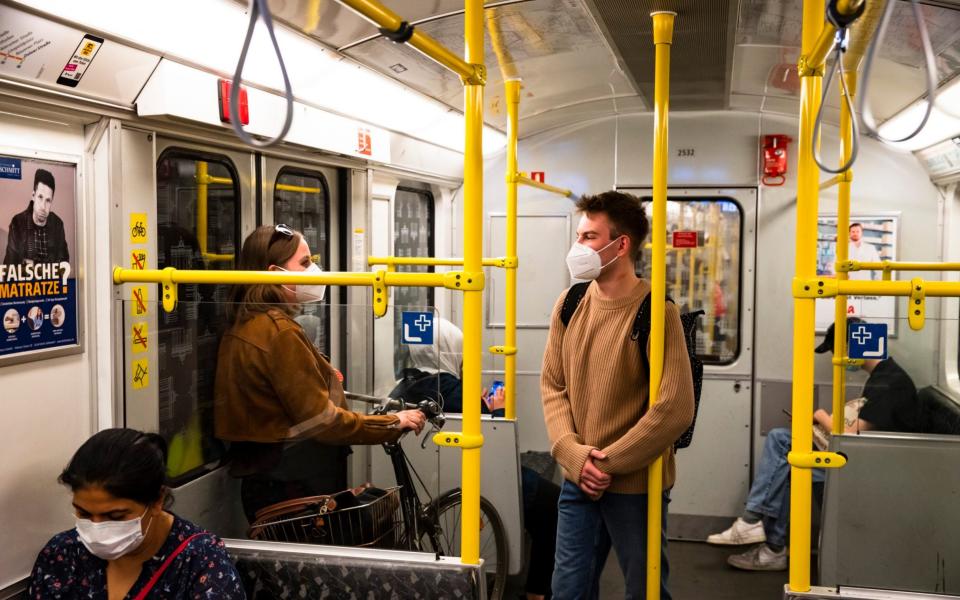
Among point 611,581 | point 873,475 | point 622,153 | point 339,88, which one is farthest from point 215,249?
point 622,153

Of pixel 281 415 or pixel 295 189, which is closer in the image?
pixel 281 415

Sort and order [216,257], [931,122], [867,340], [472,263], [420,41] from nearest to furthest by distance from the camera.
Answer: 1. [420,41]
2. [472,263]
3. [867,340]
4. [216,257]
5. [931,122]

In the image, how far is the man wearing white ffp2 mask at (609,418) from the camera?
2941 mm

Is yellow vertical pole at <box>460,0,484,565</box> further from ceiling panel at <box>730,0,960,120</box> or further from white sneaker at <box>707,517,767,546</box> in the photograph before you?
white sneaker at <box>707,517,767,546</box>

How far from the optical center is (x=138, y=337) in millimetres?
2920

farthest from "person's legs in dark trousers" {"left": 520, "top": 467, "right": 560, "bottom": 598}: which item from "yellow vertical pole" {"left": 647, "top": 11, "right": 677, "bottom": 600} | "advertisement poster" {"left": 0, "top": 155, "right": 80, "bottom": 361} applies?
"advertisement poster" {"left": 0, "top": 155, "right": 80, "bottom": 361}

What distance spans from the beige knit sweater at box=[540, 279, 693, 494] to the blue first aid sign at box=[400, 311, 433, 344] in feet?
2.52

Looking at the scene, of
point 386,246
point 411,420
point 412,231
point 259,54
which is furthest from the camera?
point 412,231

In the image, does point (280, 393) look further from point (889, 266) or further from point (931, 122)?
point (931, 122)

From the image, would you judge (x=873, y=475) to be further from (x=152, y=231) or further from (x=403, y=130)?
(x=403, y=130)

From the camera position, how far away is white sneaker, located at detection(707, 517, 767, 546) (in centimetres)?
588

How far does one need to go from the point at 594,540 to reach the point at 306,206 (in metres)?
2.45

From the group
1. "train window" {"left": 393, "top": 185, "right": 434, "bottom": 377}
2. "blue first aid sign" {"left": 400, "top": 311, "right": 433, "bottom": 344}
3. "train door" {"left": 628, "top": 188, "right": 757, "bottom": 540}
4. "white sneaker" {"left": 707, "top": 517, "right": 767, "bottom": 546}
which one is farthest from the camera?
"train door" {"left": 628, "top": 188, "right": 757, "bottom": 540}

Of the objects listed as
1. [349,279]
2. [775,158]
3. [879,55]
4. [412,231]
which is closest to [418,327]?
[349,279]
